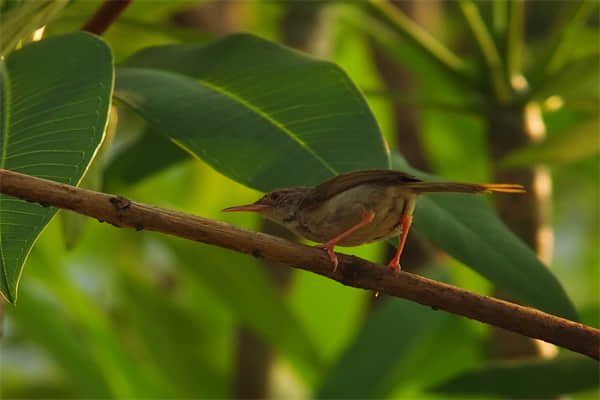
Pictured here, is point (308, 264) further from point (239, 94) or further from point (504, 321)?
point (239, 94)

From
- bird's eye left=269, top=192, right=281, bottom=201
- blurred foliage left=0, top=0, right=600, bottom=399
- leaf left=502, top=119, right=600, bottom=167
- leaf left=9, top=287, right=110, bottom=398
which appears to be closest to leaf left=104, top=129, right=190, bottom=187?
blurred foliage left=0, top=0, right=600, bottom=399

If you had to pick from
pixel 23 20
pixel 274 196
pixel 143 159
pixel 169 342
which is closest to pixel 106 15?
pixel 23 20

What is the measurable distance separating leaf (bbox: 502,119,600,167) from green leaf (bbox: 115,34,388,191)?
706mm

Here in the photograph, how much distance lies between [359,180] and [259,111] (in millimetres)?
328

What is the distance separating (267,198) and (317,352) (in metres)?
1.52

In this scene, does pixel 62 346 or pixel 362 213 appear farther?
pixel 62 346

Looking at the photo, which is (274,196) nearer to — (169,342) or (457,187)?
(457,187)

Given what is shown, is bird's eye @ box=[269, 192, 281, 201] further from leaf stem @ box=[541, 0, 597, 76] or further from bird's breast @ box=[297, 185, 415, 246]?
leaf stem @ box=[541, 0, 597, 76]

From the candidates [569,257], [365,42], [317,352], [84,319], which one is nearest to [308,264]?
[317,352]

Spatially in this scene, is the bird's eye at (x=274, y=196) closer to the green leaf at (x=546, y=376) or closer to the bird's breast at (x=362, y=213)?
the bird's breast at (x=362, y=213)

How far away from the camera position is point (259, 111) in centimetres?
165

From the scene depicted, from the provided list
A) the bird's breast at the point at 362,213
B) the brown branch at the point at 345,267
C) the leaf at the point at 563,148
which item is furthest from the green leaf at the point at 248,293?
the brown branch at the point at 345,267

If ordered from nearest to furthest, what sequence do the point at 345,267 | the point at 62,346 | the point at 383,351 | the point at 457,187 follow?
the point at 345,267, the point at 457,187, the point at 383,351, the point at 62,346

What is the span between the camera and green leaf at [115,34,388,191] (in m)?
1.52
